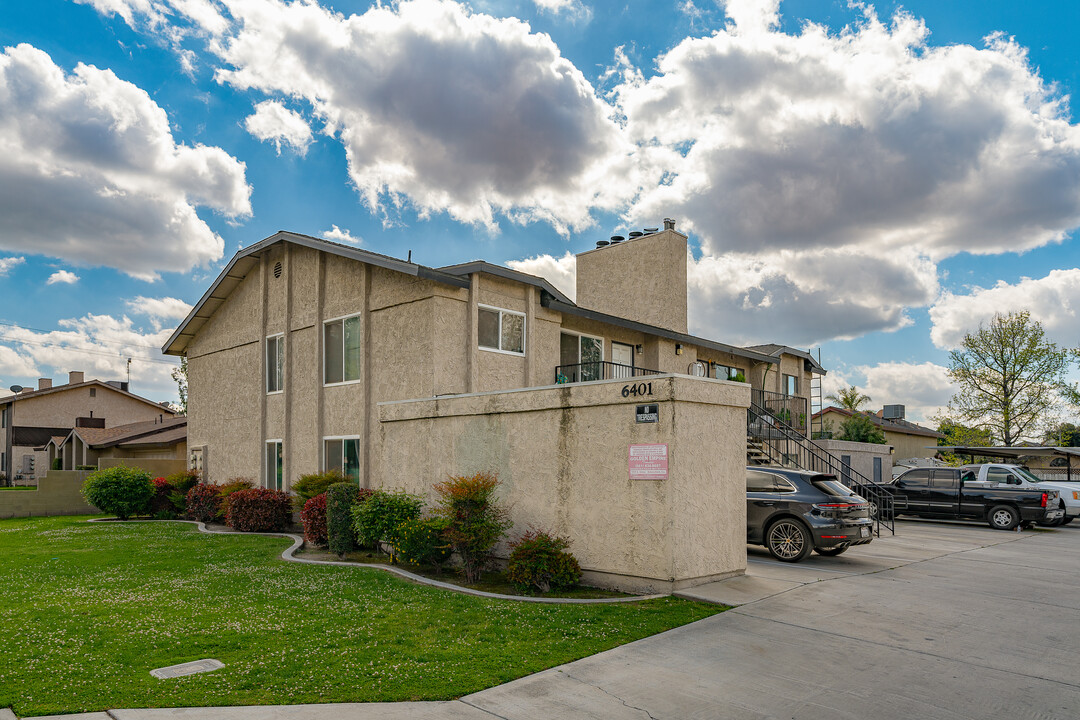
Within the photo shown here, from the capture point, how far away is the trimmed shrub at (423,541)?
11.3m

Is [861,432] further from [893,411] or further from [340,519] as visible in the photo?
[340,519]

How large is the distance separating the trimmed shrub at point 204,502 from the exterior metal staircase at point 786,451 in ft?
50.5

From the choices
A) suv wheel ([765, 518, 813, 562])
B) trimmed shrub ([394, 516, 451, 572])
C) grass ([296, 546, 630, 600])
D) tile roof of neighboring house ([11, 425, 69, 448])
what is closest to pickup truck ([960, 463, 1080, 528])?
suv wheel ([765, 518, 813, 562])

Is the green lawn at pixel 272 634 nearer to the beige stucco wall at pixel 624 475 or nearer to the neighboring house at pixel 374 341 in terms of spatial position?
the beige stucco wall at pixel 624 475

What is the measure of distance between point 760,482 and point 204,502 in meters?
Result: 16.5

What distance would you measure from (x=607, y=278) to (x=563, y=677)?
20453 millimetres

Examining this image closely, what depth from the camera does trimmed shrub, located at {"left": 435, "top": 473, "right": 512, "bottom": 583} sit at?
1068 centimetres

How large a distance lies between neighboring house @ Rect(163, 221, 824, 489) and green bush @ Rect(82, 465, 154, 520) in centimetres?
184

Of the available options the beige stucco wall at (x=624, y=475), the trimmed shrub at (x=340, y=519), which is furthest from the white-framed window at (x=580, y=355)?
the beige stucco wall at (x=624, y=475)

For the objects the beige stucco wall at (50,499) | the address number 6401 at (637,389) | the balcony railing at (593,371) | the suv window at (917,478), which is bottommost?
the beige stucco wall at (50,499)

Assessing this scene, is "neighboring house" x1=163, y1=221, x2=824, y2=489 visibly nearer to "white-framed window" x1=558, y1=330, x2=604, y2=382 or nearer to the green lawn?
"white-framed window" x1=558, y1=330, x2=604, y2=382

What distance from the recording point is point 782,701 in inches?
226

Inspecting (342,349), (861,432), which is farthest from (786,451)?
(861,432)

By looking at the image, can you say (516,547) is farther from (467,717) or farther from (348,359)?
(348,359)
